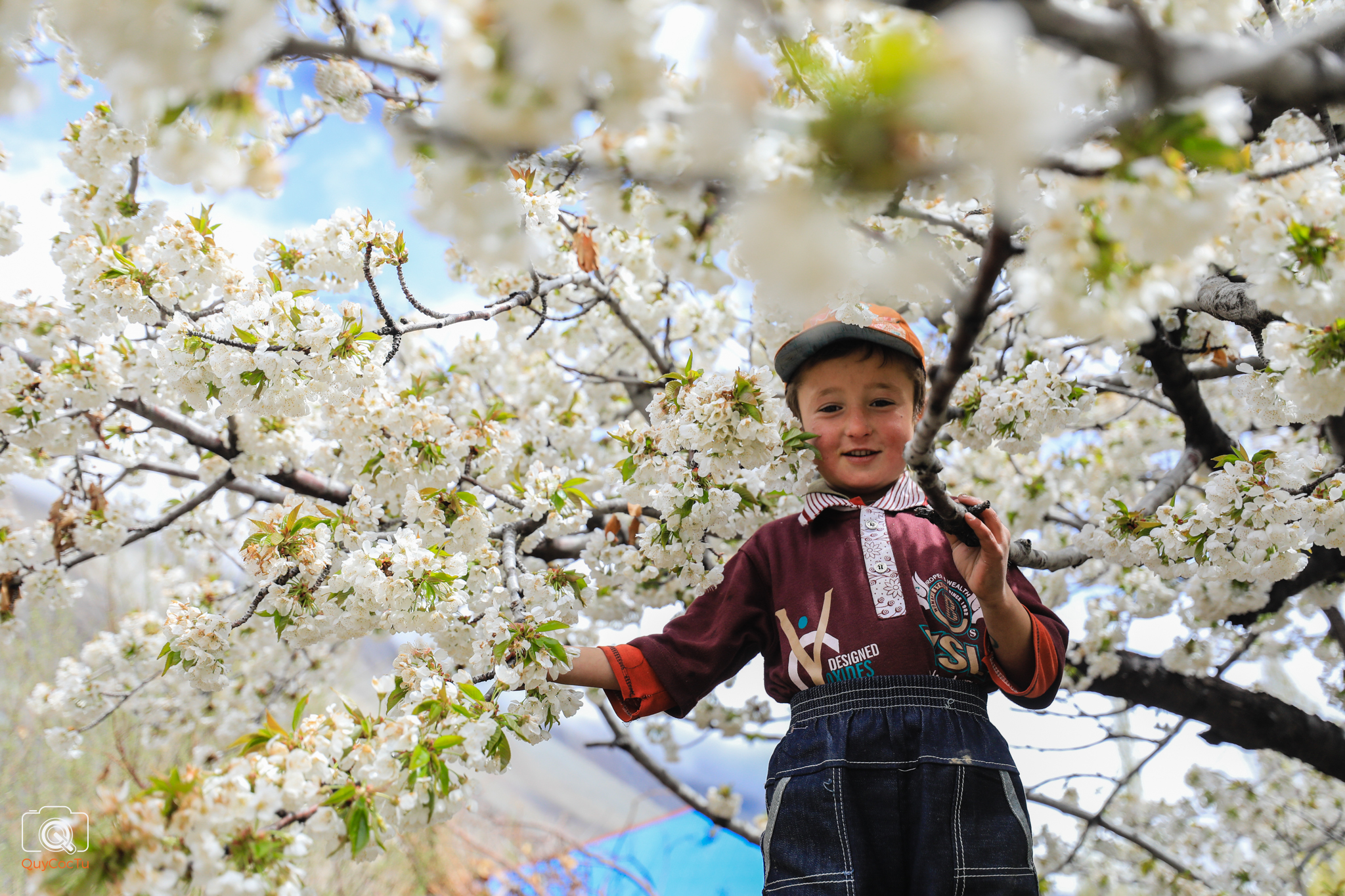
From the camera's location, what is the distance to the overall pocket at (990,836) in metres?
1.30

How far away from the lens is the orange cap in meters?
1.70

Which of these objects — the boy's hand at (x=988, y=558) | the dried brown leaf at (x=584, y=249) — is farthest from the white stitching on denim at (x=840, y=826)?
the dried brown leaf at (x=584, y=249)

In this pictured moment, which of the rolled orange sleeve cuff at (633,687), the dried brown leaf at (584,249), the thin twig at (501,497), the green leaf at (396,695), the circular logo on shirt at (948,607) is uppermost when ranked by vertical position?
the dried brown leaf at (584,249)

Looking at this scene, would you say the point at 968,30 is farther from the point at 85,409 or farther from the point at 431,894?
the point at 431,894

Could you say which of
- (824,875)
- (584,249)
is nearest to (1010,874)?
(824,875)

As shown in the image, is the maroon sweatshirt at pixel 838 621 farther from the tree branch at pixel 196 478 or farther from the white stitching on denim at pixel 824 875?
the tree branch at pixel 196 478

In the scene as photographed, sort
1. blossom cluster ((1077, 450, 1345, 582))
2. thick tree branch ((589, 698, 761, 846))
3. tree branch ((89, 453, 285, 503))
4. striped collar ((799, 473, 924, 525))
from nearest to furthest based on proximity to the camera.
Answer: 1. blossom cluster ((1077, 450, 1345, 582))
2. striped collar ((799, 473, 924, 525))
3. tree branch ((89, 453, 285, 503))
4. thick tree branch ((589, 698, 761, 846))

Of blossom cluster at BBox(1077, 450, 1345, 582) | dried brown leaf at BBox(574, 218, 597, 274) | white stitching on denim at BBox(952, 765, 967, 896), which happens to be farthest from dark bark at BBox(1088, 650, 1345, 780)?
dried brown leaf at BBox(574, 218, 597, 274)

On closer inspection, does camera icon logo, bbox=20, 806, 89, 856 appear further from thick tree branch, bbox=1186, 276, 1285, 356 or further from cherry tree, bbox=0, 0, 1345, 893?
thick tree branch, bbox=1186, 276, 1285, 356

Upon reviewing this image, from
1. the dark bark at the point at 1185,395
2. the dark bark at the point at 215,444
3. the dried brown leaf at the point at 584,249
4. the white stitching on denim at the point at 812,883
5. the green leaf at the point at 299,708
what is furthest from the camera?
the dark bark at the point at 215,444

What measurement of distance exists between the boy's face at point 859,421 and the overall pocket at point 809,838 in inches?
26.3

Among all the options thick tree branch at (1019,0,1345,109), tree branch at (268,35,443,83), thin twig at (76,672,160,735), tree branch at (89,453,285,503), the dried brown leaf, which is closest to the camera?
thick tree branch at (1019,0,1345,109)

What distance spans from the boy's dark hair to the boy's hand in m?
0.49

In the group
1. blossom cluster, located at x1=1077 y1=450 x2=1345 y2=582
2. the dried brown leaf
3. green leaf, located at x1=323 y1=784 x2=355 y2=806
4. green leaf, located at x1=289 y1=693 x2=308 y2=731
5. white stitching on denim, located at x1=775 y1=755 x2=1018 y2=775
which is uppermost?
the dried brown leaf
